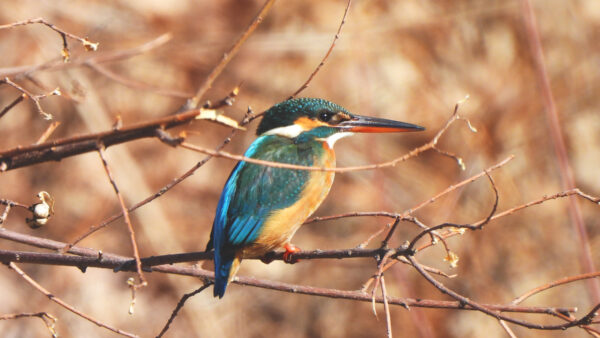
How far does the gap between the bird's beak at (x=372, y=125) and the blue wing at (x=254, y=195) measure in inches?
9.2

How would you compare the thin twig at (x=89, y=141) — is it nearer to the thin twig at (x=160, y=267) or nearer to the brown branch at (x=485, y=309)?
the thin twig at (x=160, y=267)

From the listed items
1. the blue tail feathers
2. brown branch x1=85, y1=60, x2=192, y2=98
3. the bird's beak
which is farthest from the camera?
the bird's beak

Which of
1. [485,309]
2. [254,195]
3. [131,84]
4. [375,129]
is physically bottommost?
[485,309]

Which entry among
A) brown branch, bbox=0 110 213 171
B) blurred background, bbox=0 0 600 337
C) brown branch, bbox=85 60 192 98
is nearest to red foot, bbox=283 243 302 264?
brown branch, bbox=85 60 192 98

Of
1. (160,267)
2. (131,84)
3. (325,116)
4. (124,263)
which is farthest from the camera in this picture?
(325,116)

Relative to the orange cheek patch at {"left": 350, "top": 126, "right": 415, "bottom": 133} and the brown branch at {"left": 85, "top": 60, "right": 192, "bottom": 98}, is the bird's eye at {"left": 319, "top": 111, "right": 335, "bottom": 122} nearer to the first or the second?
the orange cheek patch at {"left": 350, "top": 126, "right": 415, "bottom": 133}

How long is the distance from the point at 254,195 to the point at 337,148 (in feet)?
9.22

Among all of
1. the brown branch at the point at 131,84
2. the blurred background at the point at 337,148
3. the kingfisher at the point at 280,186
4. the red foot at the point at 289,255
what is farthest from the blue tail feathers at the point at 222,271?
the blurred background at the point at 337,148

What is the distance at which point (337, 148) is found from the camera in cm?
504

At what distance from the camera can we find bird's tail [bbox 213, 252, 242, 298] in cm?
200

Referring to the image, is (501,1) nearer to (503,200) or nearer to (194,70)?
(503,200)

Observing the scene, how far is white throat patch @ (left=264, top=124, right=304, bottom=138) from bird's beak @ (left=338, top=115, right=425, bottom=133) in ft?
0.51

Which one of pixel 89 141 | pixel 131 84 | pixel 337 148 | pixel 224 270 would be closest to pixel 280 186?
pixel 224 270

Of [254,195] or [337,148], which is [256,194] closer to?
[254,195]
